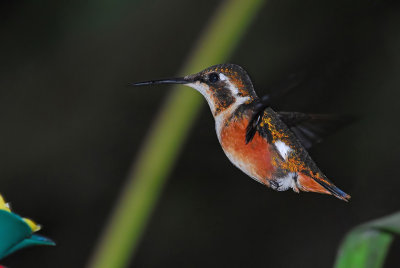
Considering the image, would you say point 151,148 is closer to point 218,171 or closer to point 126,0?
point 126,0

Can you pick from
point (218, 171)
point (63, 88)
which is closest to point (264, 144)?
point (218, 171)

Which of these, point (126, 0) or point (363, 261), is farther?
point (126, 0)

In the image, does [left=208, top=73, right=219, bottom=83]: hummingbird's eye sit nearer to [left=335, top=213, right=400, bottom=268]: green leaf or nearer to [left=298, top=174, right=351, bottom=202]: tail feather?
[left=298, top=174, right=351, bottom=202]: tail feather

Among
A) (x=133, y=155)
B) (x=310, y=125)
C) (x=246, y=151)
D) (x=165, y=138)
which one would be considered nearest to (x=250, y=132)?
(x=246, y=151)

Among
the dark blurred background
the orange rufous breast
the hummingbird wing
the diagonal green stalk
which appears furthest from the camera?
the dark blurred background

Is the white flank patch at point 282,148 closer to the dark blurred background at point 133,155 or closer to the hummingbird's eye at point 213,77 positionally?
the hummingbird's eye at point 213,77

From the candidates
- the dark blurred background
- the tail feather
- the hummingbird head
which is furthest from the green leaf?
the dark blurred background

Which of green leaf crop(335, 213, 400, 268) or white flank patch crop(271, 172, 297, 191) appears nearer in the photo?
white flank patch crop(271, 172, 297, 191)

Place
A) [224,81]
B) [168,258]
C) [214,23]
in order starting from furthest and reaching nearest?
[168,258], [214,23], [224,81]
